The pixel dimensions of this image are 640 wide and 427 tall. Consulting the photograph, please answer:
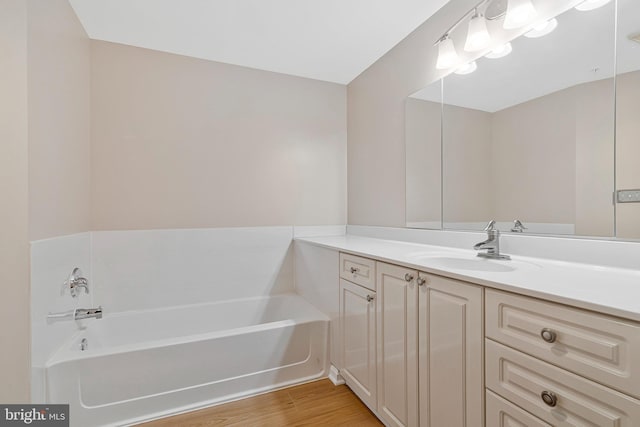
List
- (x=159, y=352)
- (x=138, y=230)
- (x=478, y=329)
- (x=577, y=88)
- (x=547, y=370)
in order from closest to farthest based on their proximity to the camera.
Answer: (x=547, y=370) < (x=478, y=329) < (x=577, y=88) < (x=159, y=352) < (x=138, y=230)

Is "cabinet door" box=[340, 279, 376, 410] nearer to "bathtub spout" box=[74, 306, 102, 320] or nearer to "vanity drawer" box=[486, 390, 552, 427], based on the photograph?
"vanity drawer" box=[486, 390, 552, 427]

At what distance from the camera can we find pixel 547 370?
2.38ft

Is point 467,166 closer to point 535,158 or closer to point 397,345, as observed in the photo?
point 535,158

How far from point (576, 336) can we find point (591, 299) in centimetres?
10

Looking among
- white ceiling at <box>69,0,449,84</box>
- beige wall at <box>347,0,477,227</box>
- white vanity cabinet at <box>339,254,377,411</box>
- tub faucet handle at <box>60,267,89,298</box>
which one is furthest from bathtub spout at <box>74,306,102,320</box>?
beige wall at <box>347,0,477,227</box>

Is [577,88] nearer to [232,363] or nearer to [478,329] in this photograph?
[478,329]

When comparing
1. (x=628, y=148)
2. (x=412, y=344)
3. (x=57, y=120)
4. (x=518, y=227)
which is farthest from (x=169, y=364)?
(x=628, y=148)

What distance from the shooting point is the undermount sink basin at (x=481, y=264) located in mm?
1142

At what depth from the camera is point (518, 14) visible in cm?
134

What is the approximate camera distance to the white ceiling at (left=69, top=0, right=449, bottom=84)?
1.73 meters

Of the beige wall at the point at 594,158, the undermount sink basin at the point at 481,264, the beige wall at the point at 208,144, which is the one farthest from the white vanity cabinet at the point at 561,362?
the beige wall at the point at 208,144

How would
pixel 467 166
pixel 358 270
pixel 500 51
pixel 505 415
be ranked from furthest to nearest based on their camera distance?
pixel 467 166 → pixel 358 270 → pixel 500 51 → pixel 505 415

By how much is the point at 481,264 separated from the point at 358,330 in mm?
730

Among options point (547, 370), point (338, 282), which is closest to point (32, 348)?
point (338, 282)
